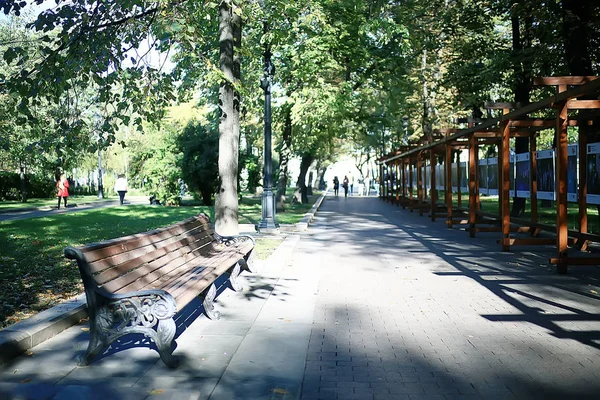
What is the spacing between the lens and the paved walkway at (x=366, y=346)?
4285 mm

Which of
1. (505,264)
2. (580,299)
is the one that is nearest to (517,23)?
(505,264)

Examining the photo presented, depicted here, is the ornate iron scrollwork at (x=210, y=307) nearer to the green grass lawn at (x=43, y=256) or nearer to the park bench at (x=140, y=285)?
the park bench at (x=140, y=285)

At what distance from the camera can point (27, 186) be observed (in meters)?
39.5

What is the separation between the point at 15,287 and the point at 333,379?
17.3 feet

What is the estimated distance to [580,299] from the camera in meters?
7.27

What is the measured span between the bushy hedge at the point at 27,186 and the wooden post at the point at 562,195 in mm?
35471

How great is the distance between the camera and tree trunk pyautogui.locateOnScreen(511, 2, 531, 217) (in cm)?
1925

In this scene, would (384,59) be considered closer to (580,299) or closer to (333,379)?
(580,299)

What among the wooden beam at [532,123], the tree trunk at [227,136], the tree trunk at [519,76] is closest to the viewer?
the wooden beam at [532,123]

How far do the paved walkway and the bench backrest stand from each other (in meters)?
0.59

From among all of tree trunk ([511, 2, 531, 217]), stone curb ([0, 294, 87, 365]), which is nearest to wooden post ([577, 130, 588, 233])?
stone curb ([0, 294, 87, 365])

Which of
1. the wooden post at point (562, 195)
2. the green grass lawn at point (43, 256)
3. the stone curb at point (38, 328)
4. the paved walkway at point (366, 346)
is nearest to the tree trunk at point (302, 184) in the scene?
the green grass lawn at point (43, 256)

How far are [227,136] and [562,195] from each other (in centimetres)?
671

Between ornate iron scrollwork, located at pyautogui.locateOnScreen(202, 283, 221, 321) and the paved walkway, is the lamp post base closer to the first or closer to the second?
the paved walkway
